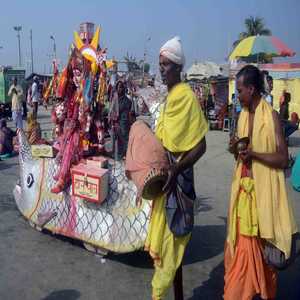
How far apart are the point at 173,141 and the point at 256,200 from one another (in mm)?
694

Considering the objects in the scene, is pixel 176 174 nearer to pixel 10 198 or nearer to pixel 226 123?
pixel 10 198

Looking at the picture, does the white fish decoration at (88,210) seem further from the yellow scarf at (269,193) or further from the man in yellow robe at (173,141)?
the yellow scarf at (269,193)

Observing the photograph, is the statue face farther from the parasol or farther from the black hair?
the parasol

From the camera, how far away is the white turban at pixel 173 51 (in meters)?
2.66

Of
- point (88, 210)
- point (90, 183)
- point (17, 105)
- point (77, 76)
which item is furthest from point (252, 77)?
point (17, 105)

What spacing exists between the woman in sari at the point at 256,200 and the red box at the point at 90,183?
140 centimetres

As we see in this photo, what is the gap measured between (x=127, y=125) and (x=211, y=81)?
1249 centimetres

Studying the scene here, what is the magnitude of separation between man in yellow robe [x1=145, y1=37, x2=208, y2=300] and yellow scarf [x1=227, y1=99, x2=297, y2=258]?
0.37m

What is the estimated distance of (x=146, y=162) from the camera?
2.52m

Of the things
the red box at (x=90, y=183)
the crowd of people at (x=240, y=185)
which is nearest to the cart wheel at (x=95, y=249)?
the red box at (x=90, y=183)

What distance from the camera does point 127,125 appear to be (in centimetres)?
709

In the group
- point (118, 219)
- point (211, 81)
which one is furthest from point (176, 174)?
point (211, 81)

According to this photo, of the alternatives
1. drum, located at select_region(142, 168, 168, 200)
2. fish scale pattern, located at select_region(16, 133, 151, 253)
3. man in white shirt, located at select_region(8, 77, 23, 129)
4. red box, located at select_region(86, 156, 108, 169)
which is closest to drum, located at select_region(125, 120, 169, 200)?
drum, located at select_region(142, 168, 168, 200)

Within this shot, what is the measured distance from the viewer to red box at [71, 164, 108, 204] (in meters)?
3.85
